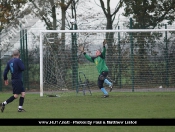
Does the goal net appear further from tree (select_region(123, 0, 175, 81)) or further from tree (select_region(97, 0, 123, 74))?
tree (select_region(123, 0, 175, 81))

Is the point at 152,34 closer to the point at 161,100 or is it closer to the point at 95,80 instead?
the point at 95,80

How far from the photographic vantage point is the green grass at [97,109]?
13133 mm

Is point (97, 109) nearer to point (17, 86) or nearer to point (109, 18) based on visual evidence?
point (17, 86)

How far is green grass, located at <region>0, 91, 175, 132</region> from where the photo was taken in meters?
13.1

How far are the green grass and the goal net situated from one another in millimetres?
1566

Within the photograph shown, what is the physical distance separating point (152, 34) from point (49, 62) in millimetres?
4916

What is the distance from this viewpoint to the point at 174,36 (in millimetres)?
25766

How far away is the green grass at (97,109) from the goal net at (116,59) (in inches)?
61.6

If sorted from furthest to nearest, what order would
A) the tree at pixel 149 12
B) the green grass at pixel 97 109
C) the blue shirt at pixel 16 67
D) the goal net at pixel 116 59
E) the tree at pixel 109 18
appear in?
the tree at pixel 149 12 < the tree at pixel 109 18 < the goal net at pixel 116 59 < the blue shirt at pixel 16 67 < the green grass at pixel 97 109

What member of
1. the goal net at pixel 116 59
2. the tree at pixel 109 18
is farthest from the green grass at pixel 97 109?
the tree at pixel 109 18

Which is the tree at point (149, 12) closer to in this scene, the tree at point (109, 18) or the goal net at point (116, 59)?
the tree at point (109, 18)

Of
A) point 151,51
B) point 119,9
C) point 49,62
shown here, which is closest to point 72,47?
point 49,62

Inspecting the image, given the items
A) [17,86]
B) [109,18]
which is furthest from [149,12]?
[17,86]

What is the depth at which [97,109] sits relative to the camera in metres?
17.1
